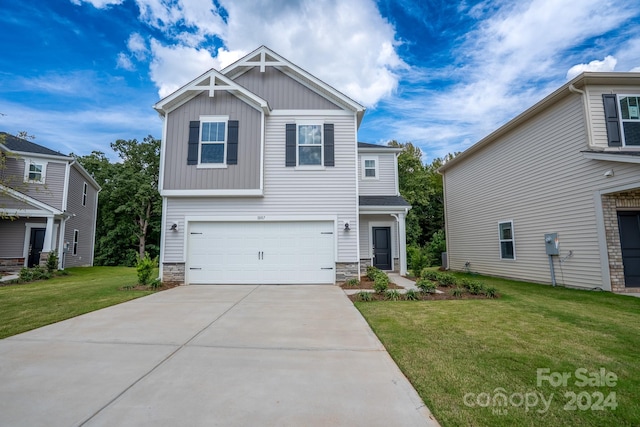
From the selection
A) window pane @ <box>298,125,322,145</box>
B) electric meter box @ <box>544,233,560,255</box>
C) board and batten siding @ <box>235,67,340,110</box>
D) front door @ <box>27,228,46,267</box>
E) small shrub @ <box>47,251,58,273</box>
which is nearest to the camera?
electric meter box @ <box>544,233,560,255</box>

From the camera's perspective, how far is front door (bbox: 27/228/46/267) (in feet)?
48.7

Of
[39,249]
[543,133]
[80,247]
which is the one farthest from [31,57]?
[543,133]

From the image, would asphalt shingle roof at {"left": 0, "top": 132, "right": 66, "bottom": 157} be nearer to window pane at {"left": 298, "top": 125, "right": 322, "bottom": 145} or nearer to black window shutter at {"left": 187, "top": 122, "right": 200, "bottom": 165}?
black window shutter at {"left": 187, "top": 122, "right": 200, "bottom": 165}

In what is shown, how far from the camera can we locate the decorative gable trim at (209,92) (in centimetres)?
948

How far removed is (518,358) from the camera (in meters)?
3.30

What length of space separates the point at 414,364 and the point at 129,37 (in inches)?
566

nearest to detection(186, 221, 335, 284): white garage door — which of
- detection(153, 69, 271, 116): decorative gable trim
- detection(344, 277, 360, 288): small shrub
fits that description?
detection(344, 277, 360, 288): small shrub

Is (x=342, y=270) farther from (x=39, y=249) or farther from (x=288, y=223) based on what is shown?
(x=39, y=249)

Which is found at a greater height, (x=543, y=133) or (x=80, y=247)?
(x=543, y=133)

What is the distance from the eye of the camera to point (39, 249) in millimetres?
15016

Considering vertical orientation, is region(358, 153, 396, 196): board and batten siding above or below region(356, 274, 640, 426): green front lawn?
above

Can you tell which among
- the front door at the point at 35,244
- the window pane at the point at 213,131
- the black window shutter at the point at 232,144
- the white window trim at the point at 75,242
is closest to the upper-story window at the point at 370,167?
the black window shutter at the point at 232,144

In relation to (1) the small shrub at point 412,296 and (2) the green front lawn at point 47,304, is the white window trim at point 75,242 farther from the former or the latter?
(1) the small shrub at point 412,296

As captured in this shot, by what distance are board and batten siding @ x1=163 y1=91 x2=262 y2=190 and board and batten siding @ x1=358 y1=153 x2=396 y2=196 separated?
5.59 meters
